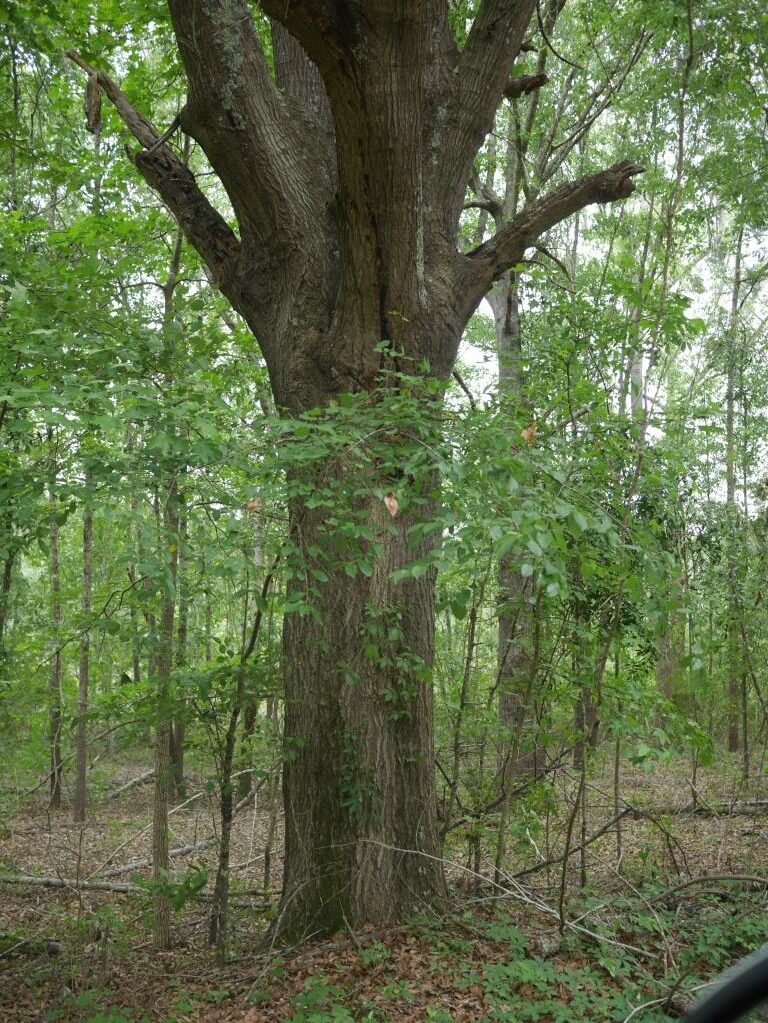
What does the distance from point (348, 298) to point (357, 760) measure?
2.77m

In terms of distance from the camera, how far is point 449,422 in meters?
4.07

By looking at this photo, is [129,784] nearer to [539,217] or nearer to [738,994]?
[539,217]

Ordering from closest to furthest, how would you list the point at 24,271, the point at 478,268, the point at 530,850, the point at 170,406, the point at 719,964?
the point at 170,406, the point at 719,964, the point at 24,271, the point at 478,268, the point at 530,850

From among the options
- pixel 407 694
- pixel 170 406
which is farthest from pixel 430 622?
pixel 170 406

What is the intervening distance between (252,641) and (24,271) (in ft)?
8.34

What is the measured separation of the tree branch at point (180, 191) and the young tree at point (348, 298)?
12 mm

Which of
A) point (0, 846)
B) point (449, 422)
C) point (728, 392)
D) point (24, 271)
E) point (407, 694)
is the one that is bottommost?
point (0, 846)

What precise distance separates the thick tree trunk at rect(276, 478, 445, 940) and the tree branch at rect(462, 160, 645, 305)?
5.88 feet

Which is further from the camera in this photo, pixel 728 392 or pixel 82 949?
pixel 728 392

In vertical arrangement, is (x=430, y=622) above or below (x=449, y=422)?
A: below

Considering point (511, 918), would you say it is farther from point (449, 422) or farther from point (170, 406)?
point (170, 406)

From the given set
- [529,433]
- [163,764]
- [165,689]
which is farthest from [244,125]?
[163,764]

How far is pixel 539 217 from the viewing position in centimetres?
562

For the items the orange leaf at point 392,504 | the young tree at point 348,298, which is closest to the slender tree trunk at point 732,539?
the young tree at point 348,298
